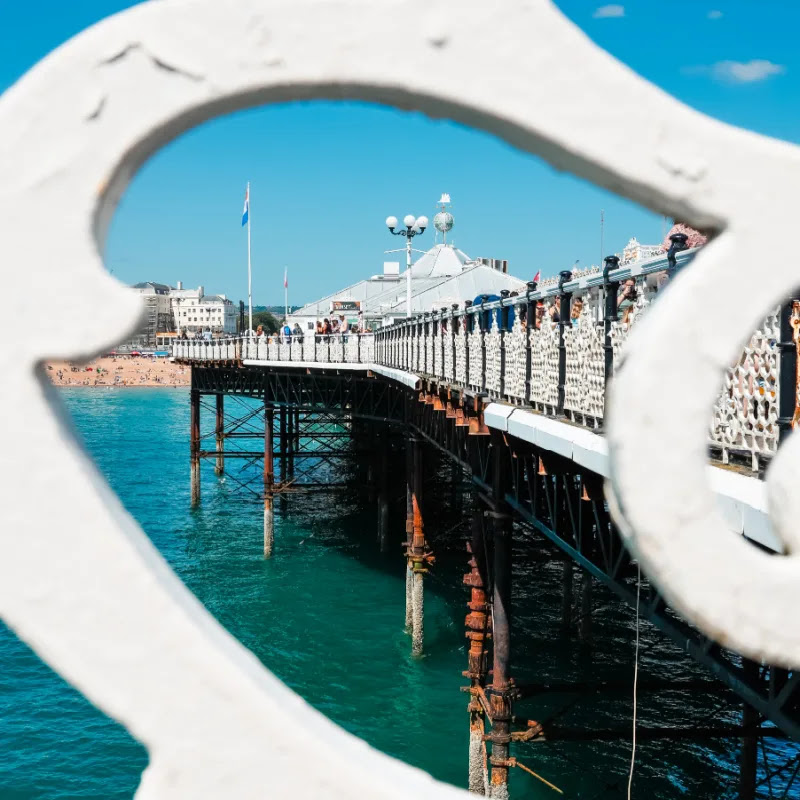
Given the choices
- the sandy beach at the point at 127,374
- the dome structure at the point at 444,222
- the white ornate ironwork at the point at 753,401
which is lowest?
the sandy beach at the point at 127,374

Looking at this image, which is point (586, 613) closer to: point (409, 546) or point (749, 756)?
point (409, 546)

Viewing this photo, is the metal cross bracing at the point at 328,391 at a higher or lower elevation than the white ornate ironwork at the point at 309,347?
lower

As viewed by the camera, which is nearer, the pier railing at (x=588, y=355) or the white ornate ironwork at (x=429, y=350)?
the pier railing at (x=588, y=355)

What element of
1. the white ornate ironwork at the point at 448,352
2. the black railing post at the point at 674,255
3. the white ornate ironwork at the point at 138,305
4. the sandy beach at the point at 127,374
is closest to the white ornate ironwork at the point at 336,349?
the white ornate ironwork at the point at 448,352

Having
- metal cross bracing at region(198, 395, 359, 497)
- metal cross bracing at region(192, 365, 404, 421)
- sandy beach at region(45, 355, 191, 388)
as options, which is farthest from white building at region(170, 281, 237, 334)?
metal cross bracing at region(192, 365, 404, 421)

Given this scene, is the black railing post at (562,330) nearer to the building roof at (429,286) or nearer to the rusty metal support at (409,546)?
the rusty metal support at (409,546)

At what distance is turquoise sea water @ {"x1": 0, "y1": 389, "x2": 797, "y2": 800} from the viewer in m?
13.4

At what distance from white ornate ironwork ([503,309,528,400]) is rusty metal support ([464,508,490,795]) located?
13.7 ft

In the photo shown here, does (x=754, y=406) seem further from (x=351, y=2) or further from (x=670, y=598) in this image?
(x=351, y=2)

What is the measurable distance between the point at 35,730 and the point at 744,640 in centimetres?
1582

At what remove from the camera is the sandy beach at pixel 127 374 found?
12644cm

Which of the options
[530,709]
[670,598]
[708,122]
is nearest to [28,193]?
[708,122]

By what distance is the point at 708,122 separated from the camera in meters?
1.57

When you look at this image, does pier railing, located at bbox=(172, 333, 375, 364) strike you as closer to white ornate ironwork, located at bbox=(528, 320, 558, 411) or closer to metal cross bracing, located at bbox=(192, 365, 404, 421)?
metal cross bracing, located at bbox=(192, 365, 404, 421)
